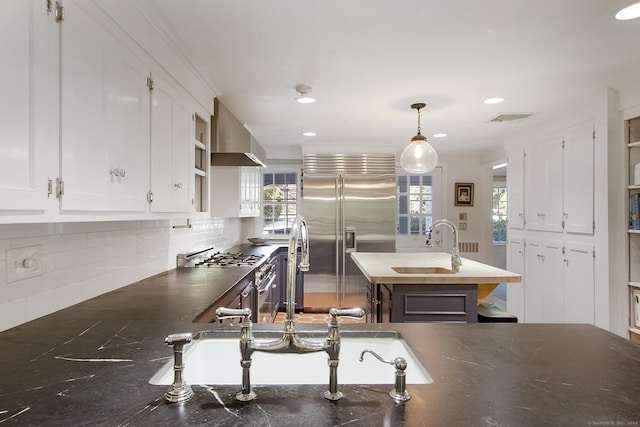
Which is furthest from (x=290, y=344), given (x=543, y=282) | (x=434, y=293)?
(x=543, y=282)

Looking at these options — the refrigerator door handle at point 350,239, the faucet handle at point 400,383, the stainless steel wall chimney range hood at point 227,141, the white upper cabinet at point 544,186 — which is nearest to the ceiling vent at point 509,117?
the white upper cabinet at point 544,186

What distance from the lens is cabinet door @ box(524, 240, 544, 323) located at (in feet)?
12.7

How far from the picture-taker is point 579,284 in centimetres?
329

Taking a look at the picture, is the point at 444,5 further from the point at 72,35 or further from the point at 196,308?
the point at 196,308

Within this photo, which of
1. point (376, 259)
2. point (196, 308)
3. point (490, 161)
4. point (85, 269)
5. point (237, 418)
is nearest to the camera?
point (237, 418)

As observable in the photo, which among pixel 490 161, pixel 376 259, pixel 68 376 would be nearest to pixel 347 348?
pixel 68 376

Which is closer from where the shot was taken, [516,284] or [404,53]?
[404,53]

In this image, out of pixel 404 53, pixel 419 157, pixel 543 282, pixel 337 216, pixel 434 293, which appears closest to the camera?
pixel 404 53

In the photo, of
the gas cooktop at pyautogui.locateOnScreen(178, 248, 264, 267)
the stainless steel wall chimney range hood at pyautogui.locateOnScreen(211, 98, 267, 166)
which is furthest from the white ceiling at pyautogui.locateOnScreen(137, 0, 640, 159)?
the gas cooktop at pyautogui.locateOnScreen(178, 248, 264, 267)

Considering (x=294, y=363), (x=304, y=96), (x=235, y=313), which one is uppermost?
(x=304, y=96)

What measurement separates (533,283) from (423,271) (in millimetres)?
1852

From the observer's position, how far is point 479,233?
19.3 ft

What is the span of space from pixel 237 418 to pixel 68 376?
→ 0.50 m

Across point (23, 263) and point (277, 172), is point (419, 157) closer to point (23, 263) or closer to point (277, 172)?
point (23, 263)
